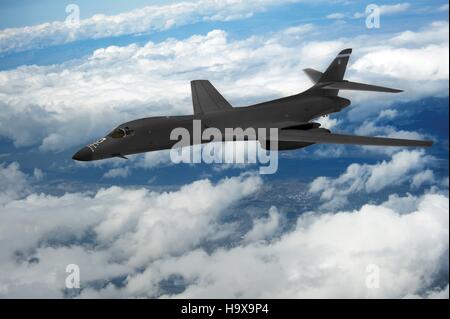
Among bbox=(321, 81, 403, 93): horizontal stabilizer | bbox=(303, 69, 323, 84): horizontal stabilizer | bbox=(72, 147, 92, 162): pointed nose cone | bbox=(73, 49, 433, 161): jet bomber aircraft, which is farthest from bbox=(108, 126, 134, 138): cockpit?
bbox=(303, 69, 323, 84): horizontal stabilizer

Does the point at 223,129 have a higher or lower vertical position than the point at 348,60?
lower

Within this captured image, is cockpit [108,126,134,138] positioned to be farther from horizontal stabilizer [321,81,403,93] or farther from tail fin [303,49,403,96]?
horizontal stabilizer [321,81,403,93]

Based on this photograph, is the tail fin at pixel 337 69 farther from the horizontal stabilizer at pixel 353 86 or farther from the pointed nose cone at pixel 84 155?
the pointed nose cone at pixel 84 155

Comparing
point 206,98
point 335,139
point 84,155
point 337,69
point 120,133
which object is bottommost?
point 335,139

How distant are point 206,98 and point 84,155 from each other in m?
13.3

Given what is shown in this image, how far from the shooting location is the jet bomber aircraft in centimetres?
3091

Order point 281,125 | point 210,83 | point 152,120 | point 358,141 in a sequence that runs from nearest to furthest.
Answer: point 358,141
point 152,120
point 281,125
point 210,83

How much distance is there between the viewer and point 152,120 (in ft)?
106

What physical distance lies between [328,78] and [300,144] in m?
11.1

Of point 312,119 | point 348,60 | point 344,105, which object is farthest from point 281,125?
point 348,60

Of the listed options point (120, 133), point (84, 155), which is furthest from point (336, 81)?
point (84, 155)

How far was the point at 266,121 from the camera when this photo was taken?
36.3 meters

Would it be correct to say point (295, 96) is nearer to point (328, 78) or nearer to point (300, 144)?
point (328, 78)

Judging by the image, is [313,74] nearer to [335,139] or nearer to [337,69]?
[337,69]
